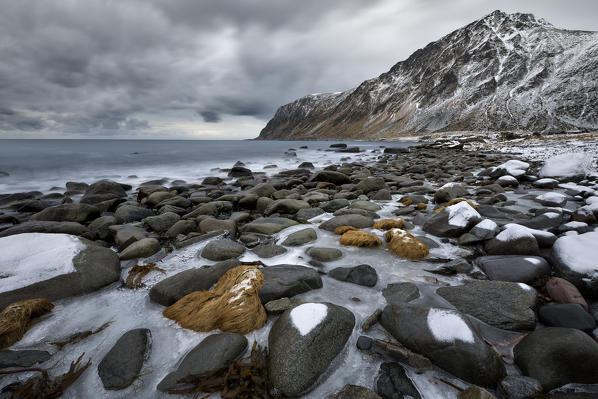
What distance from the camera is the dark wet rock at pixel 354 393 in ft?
5.20

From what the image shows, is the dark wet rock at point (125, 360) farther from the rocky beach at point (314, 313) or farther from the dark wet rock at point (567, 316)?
the dark wet rock at point (567, 316)

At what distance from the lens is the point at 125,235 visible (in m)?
4.41

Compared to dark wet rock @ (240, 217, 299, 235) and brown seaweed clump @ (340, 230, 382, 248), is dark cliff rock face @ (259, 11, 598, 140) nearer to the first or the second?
brown seaweed clump @ (340, 230, 382, 248)

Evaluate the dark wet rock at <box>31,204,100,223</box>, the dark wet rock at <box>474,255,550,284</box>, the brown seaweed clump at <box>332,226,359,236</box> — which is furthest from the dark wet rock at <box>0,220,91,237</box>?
the dark wet rock at <box>474,255,550,284</box>

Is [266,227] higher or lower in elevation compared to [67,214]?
lower

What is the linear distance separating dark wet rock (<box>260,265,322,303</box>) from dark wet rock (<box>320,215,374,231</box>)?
1.76 m

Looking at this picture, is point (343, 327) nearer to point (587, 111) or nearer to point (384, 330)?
point (384, 330)

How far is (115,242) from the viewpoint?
14.8 feet

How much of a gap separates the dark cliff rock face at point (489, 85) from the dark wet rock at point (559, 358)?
7529 cm

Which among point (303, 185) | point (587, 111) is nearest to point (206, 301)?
point (303, 185)

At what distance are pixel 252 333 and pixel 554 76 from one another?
3865 inches

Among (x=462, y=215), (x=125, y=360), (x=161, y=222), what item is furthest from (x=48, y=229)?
(x=462, y=215)

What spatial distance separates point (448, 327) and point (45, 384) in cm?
287

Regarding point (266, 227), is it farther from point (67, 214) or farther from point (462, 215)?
point (67, 214)
